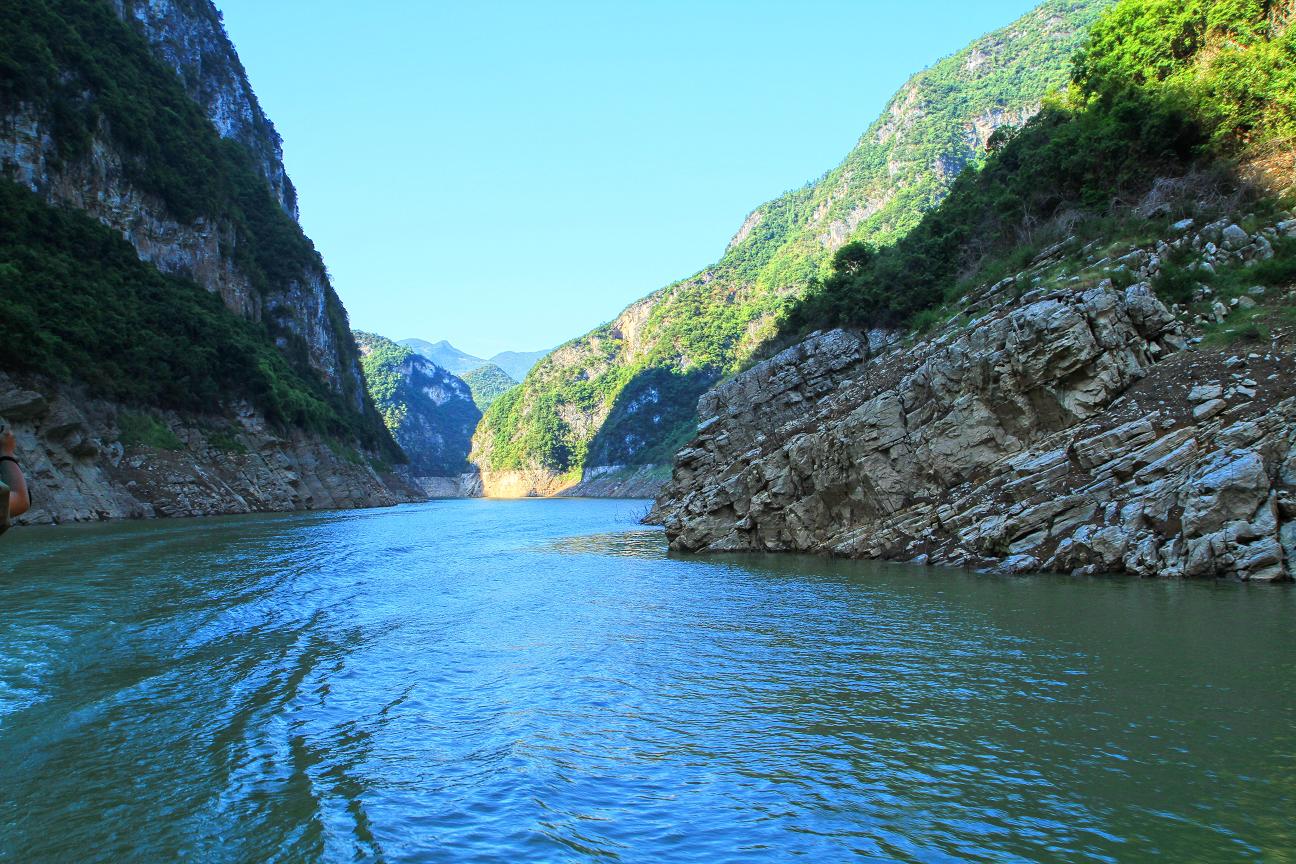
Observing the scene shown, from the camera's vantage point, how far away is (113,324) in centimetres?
6003

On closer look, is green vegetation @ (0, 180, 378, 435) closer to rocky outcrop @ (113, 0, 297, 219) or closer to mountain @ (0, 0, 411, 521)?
mountain @ (0, 0, 411, 521)

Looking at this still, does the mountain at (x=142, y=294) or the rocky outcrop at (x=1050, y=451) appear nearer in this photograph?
the rocky outcrop at (x=1050, y=451)

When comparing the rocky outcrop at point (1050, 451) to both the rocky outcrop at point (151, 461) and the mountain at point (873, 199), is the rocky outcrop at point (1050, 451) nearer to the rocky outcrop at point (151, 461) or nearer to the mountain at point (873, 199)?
the rocky outcrop at point (151, 461)

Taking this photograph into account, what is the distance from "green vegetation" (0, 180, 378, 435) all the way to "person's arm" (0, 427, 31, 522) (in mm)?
49708

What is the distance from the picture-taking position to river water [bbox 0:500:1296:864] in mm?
6684

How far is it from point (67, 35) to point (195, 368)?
32.1 metres

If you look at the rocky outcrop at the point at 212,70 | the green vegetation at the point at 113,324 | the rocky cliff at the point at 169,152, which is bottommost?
the green vegetation at the point at 113,324

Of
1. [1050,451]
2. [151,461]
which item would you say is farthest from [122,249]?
[1050,451]

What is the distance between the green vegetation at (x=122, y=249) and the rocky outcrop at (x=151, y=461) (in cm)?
229

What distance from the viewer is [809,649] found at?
13945 mm

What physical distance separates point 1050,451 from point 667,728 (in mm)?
18230

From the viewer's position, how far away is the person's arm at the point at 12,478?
5.93 metres

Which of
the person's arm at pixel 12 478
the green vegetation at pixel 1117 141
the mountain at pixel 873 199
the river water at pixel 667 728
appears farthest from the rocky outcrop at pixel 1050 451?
the mountain at pixel 873 199

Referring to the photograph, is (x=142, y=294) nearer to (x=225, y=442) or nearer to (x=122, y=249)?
(x=122, y=249)
